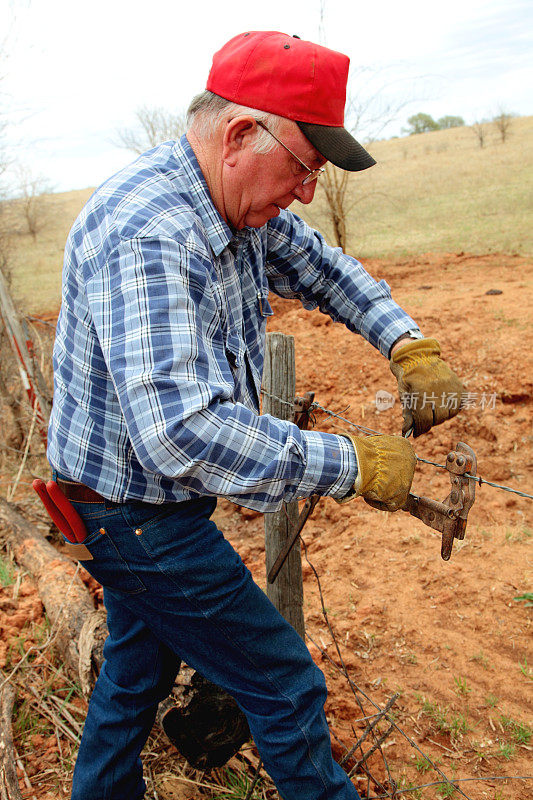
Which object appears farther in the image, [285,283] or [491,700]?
[491,700]

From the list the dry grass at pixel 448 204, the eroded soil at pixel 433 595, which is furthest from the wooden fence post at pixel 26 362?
the dry grass at pixel 448 204

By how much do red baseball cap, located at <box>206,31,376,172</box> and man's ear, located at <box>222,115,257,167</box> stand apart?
0.19 feet

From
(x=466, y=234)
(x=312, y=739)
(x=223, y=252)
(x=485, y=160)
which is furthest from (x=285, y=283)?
(x=485, y=160)

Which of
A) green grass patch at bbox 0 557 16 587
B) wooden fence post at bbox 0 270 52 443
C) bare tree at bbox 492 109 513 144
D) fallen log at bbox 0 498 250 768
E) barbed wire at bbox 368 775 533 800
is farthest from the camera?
bare tree at bbox 492 109 513 144

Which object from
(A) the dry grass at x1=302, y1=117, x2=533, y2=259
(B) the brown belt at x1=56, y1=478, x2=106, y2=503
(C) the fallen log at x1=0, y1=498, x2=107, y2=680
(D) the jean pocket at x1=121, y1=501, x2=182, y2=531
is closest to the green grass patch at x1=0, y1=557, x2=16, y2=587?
(C) the fallen log at x1=0, y1=498, x2=107, y2=680

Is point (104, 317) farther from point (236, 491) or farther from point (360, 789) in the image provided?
point (360, 789)

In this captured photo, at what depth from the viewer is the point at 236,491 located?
1.45 metres

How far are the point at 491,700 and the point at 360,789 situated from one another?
0.75 metres

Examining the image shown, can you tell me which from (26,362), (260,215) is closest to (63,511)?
(260,215)

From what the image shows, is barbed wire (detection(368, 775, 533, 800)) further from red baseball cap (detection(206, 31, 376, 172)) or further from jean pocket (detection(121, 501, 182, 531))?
red baseball cap (detection(206, 31, 376, 172))

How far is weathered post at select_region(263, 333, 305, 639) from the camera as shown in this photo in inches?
95.7

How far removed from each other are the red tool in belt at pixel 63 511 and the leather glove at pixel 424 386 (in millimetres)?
1174

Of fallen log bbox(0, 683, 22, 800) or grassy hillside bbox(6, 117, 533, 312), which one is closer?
fallen log bbox(0, 683, 22, 800)

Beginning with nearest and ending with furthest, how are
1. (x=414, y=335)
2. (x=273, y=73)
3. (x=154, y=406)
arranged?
1. (x=154, y=406)
2. (x=273, y=73)
3. (x=414, y=335)
